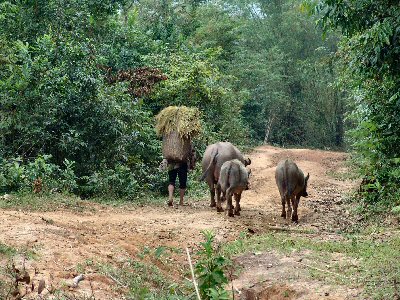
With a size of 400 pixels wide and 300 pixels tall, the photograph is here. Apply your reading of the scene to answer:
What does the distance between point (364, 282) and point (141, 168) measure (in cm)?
943

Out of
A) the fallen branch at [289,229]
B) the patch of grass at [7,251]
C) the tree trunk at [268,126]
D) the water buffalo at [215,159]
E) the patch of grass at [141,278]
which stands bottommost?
the patch of grass at [141,278]

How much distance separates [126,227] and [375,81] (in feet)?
19.1

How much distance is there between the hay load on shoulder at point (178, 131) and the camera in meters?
12.6

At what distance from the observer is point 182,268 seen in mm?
7660

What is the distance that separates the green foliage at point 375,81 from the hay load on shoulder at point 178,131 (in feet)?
11.0

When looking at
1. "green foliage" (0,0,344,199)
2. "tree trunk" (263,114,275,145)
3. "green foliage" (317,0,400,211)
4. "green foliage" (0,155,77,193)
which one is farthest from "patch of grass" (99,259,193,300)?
"tree trunk" (263,114,275,145)

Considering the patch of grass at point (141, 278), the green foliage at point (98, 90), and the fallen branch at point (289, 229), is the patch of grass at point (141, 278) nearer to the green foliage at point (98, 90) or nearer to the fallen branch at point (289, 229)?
the fallen branch at point (289, 229)

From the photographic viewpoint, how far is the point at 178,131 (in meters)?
12.6

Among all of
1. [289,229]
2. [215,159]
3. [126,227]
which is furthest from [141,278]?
[215,159]

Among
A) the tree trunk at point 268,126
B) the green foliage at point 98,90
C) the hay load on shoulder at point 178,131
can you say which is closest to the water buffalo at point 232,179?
the hay load on shoulder at point 178,131

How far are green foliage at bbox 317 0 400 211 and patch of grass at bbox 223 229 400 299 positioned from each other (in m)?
1.98

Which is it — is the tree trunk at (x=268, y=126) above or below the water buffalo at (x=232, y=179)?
above

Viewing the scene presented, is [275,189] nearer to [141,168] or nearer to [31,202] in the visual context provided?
[141,168]

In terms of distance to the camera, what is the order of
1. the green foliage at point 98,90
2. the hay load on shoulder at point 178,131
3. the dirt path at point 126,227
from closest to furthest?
the dirt path at point 126,227 → the hay load on shoulder at point 178,131 → the green foliage at point 98,90
